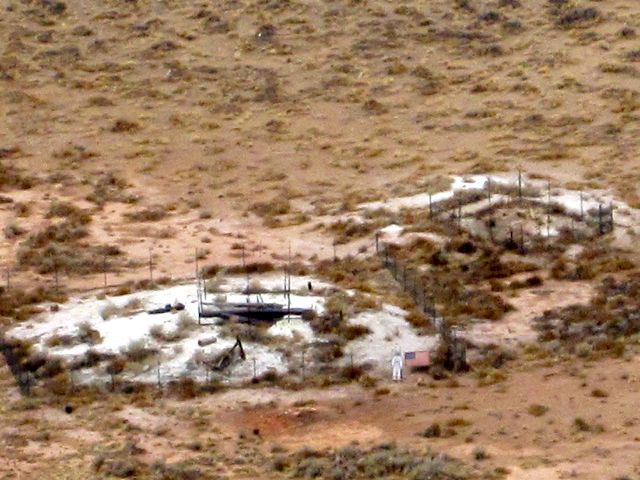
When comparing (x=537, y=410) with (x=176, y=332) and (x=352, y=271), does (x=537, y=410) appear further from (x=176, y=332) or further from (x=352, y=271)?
(x=352, y=271)

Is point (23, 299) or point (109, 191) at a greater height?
point (109, 191)

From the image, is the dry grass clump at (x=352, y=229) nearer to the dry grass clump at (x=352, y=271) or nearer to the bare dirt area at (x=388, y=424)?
the dry grass clump at (x=352, y=271)

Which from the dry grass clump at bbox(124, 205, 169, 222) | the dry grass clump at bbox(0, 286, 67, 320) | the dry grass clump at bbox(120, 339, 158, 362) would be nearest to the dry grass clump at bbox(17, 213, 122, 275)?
the dry grass clump at bbox(124, 205, 169, 222)

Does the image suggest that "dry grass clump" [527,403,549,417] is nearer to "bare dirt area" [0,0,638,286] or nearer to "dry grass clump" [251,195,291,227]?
"bare dirt area" [0,0,638,286]

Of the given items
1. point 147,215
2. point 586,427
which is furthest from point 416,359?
point 147,215

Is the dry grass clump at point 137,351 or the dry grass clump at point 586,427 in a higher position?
the dry grass clump at point 137,351

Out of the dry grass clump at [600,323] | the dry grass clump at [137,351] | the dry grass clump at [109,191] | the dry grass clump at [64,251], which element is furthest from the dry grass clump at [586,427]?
the dry grass clump at [109,191]

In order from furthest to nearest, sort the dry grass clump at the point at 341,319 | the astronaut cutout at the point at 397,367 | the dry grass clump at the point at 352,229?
the dry grass clump at the point at 352,229
the dry grass clump at the point at 341,319
the astronaut cutout at the point at 397,367
